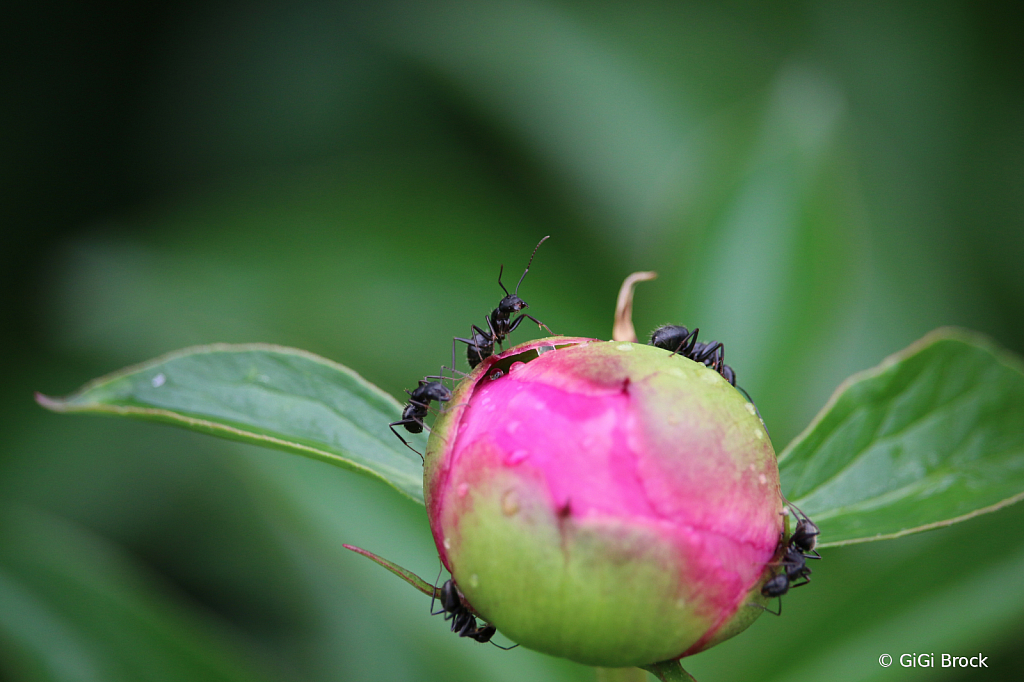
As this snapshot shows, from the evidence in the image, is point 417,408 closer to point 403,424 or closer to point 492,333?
point 403,424

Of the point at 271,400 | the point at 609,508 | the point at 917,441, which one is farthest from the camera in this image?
the point at 917,441

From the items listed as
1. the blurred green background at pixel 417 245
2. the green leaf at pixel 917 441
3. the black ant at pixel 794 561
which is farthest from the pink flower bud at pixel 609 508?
the blurred green background at pixel 417 245

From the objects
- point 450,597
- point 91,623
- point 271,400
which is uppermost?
point 271,400

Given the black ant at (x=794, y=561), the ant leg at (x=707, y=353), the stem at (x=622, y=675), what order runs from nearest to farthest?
the black ant at (x=794, y=561) < the stem at (x=622, y=675) < the ant leg at (x=707, y=353)

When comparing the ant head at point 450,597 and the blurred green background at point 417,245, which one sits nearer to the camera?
the ant head at point 450,597

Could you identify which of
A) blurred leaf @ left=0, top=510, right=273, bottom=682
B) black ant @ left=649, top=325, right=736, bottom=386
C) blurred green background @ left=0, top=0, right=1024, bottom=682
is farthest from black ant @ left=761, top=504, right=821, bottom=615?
blurred leaf @ left=0, top=510, right=273, bottom=682

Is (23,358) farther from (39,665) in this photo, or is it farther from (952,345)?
(952,345)

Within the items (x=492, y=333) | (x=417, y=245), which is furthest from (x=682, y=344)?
(x=417, y=245)

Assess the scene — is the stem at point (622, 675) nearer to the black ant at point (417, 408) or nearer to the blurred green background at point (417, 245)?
the black ant at point (417, 408)
